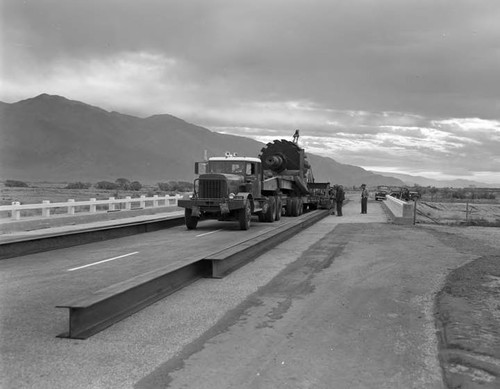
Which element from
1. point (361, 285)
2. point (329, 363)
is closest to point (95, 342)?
point (329, 363)

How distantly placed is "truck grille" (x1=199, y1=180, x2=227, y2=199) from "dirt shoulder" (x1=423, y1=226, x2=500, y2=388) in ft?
30.6

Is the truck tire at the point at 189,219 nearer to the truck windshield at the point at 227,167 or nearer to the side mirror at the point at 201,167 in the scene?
the side mirror at the point at 201,167

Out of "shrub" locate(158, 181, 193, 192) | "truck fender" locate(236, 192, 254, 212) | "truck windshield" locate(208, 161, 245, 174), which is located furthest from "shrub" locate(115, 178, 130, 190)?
"truck fender" locate(236, 192, 254, 212)

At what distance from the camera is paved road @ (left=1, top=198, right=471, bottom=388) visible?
473cm

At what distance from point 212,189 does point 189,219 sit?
57.2 inches

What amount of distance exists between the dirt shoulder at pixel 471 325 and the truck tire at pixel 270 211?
11157 millimetres

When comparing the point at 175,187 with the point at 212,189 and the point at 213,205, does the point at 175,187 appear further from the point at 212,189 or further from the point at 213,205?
the point at 213,205

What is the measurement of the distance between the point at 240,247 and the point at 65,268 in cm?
361

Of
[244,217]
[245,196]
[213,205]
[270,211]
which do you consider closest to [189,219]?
[213,205]

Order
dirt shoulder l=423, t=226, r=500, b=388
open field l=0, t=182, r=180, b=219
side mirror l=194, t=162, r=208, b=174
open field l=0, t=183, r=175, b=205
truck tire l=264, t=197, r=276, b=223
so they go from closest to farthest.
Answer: dirt shoulder l=423, t=226, r=500, b=388 < side mirror l=194, t=162, r=208, b=174 < truck tire l=264, t=197, r=276, b=223 < open field l=0, t=182, r=180, b=219 < open field l=0, t=183, r=175, b=205

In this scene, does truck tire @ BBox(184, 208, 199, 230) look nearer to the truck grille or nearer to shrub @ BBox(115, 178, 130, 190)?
the truck grille

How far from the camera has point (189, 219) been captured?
63.0 feet

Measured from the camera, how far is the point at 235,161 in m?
20.8

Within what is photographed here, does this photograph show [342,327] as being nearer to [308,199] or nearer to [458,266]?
[458,266]
